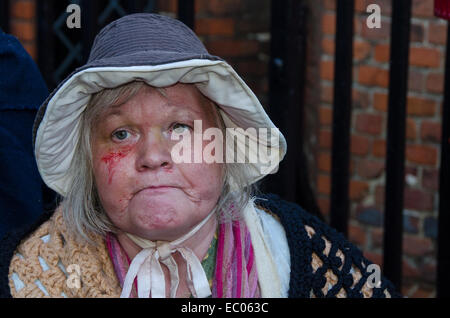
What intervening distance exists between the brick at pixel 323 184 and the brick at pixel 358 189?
0.32 ft

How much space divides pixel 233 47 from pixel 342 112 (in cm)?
127

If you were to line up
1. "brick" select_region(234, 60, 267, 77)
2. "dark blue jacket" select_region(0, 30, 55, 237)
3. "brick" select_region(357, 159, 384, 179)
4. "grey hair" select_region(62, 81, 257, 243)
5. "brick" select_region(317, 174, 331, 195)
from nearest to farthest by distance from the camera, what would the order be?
"grey hair" select_region(62, 81, 257, 243) → "dark blue jacket" select_region(0, 30, 55, 237) → "brick" select_region(357, 159, 384, 179) → "brick" select_region(317, 174, 331, 195) → "brick" select_region(234, 60, 267, 77)

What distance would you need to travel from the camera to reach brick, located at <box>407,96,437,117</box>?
3111 mm

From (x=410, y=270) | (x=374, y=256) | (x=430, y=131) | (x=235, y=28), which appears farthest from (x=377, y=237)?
(x=235, y=28)

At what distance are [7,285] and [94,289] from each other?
0.59 feet

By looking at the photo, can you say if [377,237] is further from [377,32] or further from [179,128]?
[179,128]

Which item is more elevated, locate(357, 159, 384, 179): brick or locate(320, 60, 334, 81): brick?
locate(320, 60, 334, 81): brick

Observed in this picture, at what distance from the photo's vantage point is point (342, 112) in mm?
2258

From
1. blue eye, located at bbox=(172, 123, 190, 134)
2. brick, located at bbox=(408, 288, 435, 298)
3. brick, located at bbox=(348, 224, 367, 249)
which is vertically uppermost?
blue eye, located at bbox=(172, 123, 190, 134)

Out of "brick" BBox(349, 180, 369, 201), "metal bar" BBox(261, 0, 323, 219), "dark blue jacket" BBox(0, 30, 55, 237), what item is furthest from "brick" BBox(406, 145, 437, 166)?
"dark blue jacket" BBox(0, 30, 55, 237)

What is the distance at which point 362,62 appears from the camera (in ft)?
10.5

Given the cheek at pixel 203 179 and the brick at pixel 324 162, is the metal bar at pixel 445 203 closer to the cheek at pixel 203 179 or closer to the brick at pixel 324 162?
the cheek at pixel 203 179

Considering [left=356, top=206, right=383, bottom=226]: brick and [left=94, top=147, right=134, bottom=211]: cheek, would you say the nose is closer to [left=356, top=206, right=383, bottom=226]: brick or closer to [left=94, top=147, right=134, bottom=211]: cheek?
[left=94, top=147, right=134, bottom=211]: cheek

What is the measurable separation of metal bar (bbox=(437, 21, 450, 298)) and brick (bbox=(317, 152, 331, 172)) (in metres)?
1.06
